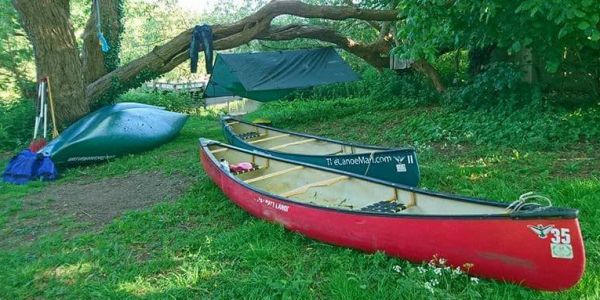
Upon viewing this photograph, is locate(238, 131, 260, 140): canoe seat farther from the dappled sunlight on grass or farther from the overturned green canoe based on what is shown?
the dappled sunlight on grass

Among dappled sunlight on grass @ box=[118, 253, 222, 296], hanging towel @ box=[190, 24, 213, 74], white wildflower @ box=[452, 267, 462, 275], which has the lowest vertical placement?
dappled sunlight on grass @ box=[118, 253, 222, 296]

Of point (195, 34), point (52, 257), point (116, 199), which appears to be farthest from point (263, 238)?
point (195, 34)

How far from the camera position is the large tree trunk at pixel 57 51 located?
8.27m

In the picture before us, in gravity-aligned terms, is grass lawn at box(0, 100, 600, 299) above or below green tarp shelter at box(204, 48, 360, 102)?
below

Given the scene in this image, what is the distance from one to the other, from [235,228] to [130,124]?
487 centimetres

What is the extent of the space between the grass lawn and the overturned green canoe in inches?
23.0

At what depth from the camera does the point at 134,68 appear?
980cm

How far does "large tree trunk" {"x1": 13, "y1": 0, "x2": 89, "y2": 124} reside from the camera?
8266 millimetres

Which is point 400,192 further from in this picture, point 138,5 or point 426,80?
point 138,5

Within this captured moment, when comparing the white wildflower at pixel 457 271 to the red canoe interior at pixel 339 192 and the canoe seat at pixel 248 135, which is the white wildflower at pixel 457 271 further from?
the canoe seat at pixel 248 135

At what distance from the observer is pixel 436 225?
2857mm

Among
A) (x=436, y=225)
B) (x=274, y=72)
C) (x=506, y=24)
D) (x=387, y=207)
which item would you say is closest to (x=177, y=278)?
(x=387, y=207)

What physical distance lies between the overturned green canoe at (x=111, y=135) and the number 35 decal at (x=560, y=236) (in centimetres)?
691

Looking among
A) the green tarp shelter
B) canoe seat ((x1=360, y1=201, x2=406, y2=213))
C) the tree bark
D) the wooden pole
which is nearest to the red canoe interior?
canoe seat ((x1=360, y1=201, x2=406, y2=213))
